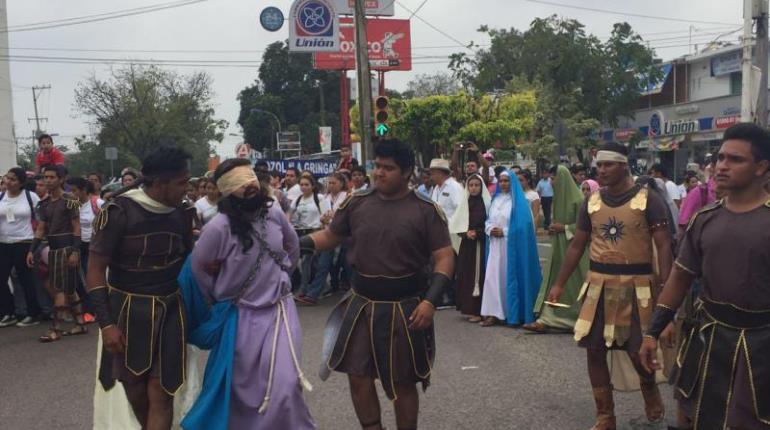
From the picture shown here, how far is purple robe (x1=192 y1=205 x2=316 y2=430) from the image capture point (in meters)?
4.32

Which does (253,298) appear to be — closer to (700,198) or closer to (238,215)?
(238,215)

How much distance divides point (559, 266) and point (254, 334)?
493 centimetres

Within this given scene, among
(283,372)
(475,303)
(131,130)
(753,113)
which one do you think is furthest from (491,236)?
(131,130)

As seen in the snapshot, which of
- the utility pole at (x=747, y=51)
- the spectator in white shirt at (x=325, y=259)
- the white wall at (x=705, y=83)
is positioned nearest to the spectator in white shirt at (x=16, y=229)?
the spectator in white shirt at (x=325, y=259)

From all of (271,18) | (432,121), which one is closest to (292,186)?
(271,18)

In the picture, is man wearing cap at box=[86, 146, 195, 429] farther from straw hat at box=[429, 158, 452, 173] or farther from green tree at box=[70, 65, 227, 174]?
green tree at box=[70, 65, 227, 174]

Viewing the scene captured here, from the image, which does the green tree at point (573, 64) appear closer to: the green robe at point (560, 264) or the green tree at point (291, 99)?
the green tree at point (291, 99)

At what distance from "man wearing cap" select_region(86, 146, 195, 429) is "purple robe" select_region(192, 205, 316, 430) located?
Result: 257mm

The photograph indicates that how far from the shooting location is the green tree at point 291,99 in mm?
66812

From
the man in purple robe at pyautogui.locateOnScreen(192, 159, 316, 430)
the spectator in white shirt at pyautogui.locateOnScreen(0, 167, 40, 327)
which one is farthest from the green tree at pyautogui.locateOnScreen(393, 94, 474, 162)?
the man in purple robe at pyautogui.locateOnScreen(192, 159, 316, 430)

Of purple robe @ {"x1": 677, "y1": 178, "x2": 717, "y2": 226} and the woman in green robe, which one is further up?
purple robe @ {"x1": 677, "y1": 178, "x2": 717, "y2": 226}

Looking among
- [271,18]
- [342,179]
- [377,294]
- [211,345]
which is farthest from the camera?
[271,18]

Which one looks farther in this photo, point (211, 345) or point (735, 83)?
point (735, 83)

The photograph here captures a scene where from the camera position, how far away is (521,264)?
9.16 meters
